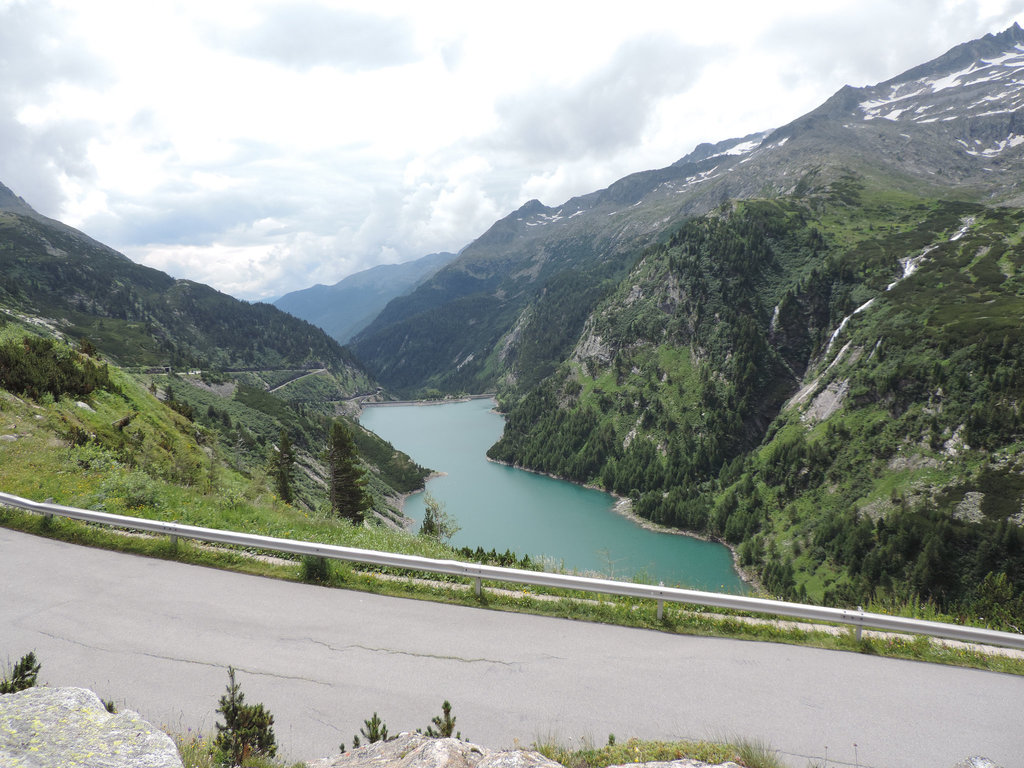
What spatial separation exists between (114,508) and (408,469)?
140 metres

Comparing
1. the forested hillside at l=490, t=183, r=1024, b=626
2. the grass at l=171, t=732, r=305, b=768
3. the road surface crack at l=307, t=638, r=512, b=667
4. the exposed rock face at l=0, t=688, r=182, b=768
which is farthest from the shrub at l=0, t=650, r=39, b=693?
the forested hillside at l=490, t=183, r=1024, b=626

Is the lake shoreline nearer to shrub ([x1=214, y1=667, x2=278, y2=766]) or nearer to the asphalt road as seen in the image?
the asphalt road

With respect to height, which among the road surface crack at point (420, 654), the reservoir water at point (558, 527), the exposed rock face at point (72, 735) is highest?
the exposed rock face at point (72, 735)

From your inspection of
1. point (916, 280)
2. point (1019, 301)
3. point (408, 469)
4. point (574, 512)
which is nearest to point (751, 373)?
point (916, 280)

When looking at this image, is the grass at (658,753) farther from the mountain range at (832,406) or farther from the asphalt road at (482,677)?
the mountain range at (832,406)

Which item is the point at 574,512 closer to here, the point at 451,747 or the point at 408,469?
the point at 408,469

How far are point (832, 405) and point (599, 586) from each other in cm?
13106

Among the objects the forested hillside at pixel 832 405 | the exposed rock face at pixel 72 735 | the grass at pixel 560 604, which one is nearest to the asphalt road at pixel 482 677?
the grass at pixel 560 604

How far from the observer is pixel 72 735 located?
4926mm

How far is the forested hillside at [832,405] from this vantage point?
261 ft

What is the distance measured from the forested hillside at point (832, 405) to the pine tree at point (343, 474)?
164 feet

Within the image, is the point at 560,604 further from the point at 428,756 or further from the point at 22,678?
the point at 22,678

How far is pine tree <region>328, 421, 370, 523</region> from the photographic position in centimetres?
5362

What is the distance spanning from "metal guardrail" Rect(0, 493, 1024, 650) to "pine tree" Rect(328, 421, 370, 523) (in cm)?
4057
